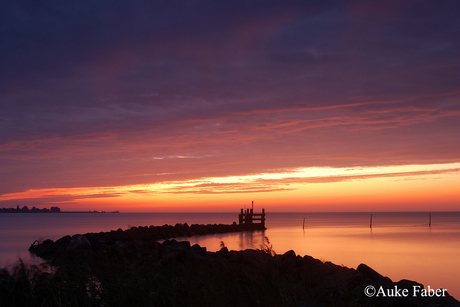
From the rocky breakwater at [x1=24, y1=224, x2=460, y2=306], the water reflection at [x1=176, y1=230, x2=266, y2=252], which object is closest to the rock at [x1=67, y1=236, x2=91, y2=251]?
the water reflection at [x1=176, y1=230, x2=266, y2=252]

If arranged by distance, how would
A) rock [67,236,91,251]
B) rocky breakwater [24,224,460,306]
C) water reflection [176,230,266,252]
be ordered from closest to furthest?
rocky breakwater [24,224,460,306], rock [67,236,91,251], water reflection [176,230,266,252]

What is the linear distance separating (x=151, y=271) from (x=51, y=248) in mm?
18778

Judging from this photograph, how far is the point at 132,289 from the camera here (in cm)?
615

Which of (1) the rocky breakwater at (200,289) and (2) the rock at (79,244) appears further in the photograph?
(2) the rock at (79,244)

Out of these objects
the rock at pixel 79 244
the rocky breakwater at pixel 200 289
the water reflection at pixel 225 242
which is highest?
the rocky breakwater at pixel 200 289

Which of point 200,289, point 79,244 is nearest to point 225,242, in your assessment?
point 79,244

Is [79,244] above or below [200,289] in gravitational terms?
below

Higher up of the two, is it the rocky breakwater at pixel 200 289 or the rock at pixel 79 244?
the rocky breakwater at pixel 200 289

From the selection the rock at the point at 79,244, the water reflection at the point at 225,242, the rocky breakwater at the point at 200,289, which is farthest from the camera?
the water reflection at the point at 225,242

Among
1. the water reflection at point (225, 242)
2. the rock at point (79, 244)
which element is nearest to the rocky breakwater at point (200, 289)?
the water reflection at point (225, 242)

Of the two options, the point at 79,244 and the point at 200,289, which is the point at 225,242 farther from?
the point at 200,289

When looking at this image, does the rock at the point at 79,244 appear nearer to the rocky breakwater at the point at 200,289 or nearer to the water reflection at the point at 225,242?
the water reflection at the point at 225,242

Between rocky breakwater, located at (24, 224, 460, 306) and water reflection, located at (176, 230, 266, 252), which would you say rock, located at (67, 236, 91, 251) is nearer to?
water reflection, located at (176, 230, 266, 252)

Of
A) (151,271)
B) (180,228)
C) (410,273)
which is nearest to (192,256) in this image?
(151,271)
